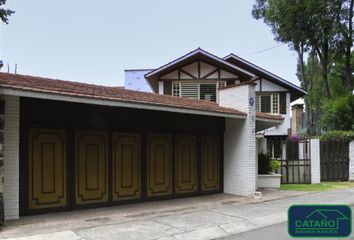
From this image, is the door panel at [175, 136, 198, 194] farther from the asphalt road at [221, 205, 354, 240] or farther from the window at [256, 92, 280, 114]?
the window at [256, 92, 280, 114]

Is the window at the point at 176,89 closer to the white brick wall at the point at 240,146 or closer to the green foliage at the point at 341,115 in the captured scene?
the green foliage at the point at 341,115

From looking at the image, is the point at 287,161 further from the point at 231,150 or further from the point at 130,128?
the point at 130,128

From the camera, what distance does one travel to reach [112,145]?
11.2m

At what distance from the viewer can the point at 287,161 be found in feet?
58.4

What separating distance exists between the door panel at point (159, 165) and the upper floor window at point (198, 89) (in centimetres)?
1066

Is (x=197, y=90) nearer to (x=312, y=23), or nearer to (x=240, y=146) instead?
(x=240, y=146)

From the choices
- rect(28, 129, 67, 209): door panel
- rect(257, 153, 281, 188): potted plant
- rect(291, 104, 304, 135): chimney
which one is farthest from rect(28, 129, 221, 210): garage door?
rect(291, 104, 304, 135): chimney

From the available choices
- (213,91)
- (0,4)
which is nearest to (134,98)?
(0,4)

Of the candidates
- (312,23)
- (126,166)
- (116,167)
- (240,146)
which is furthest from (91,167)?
(312,23)

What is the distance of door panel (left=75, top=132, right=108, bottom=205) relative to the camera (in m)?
10.5

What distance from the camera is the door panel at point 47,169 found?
31.7 ft

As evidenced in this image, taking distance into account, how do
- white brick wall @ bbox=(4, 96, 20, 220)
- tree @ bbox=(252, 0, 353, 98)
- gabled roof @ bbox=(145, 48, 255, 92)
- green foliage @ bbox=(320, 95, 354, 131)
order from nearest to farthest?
white brick wall @ bbox=(4, 96, 20, 220) < gabled roof @ bbox=(145, 48, 255, 92) < green foliage @ bbox=(320, 95, 354, 131) < tree @ bbox=(252, 0, 353, 98)

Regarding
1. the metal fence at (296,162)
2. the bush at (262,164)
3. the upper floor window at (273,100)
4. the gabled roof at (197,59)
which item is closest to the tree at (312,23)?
the upper floor window at (273,100)

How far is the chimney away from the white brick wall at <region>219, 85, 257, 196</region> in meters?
22.5
